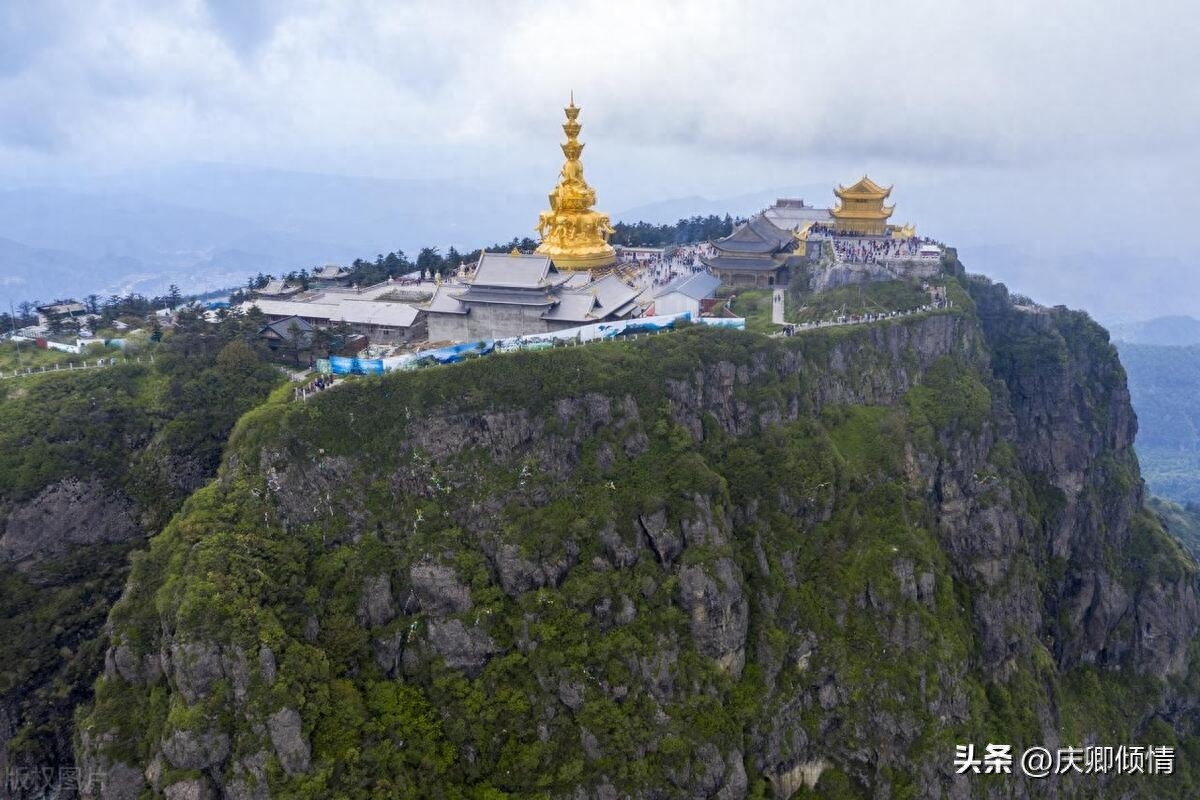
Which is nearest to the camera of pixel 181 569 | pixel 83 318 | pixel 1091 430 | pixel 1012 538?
pixel 181 569

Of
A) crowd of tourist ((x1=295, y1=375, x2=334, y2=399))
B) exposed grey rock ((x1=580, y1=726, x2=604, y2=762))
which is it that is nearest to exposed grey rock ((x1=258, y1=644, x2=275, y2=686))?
exposed grey rock ((x1=580, y1=726, x2=604, y2=762))

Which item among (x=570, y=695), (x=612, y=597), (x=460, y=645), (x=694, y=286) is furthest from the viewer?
(x=694, y=286)

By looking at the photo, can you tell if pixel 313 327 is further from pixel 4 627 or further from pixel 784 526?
pixel 784 526

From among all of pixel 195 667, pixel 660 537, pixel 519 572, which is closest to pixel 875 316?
pixel 660 537

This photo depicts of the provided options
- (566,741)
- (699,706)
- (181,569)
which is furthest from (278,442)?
(699,706)

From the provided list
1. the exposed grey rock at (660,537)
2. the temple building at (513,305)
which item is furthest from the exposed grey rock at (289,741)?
the temple building at (513,305)

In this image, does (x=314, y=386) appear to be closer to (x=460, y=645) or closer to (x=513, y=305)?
(x=460, y=645)
